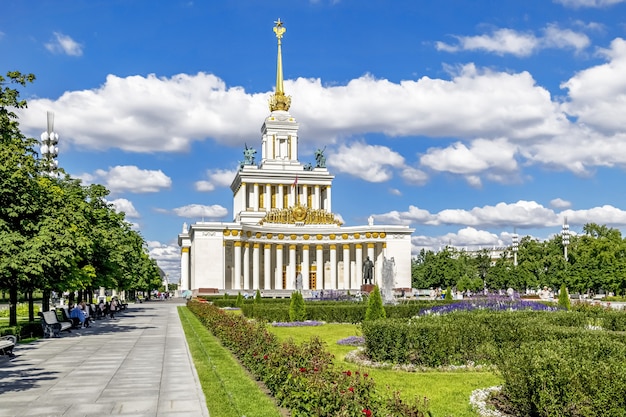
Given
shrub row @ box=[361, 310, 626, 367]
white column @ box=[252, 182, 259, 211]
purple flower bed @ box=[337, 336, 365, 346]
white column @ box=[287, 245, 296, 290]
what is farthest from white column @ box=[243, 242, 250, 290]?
shrub row @ box=[361, 310, 626, 367]

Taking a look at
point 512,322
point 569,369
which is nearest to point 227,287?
point 512,322

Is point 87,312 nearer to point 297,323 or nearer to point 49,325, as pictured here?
point 49,325

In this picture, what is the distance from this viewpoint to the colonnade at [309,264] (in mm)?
100125

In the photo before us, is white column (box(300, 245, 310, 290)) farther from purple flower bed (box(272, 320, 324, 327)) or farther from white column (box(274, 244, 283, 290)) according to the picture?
purple flower bed (box(272, 320, 324, 327))

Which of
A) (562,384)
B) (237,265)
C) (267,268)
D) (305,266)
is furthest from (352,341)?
(305,266)

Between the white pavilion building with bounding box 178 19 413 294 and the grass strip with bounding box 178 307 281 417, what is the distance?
2776 inches

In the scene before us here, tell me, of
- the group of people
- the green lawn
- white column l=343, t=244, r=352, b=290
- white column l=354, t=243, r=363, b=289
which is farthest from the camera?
white column l=343, t=244, r=352, b=290

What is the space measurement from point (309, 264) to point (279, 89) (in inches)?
1246

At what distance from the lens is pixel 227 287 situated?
9725 cm

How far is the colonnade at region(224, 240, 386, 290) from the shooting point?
100 m

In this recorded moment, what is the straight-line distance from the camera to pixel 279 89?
116000mm

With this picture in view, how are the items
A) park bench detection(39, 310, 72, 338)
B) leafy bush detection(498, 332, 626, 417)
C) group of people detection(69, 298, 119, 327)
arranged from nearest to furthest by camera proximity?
leafy bush detection(498, 332, 626, 417) → park bench detection(39, 310, 72, 338) → group of people detection(69, 298, 119, 327)

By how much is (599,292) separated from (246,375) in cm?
11777

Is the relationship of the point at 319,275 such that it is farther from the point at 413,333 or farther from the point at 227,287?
the point at 413,333
